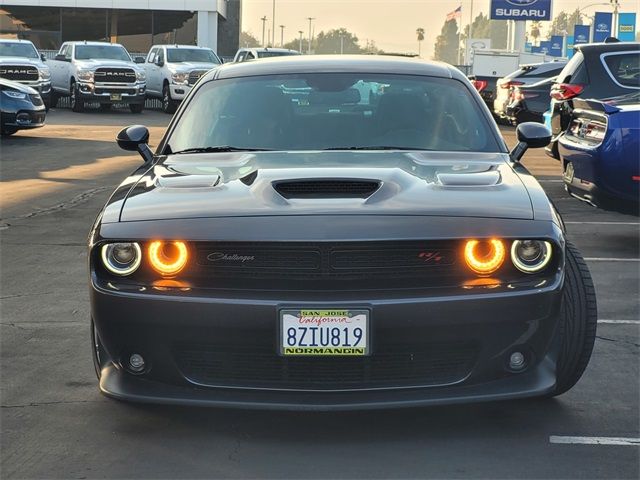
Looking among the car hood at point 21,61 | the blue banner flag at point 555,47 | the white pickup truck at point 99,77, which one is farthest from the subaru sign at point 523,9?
the blue banner flag at point 555,47

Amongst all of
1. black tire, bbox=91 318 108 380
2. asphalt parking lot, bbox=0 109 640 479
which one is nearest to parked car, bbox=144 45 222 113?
asphalt parking lot, bbox=0 109 640 479

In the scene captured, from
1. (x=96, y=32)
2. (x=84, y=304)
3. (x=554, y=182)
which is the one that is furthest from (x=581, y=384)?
(x=96, y=32)

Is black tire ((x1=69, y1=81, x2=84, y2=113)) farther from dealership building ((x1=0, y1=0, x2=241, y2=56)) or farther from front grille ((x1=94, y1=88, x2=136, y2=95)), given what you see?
dealership building ((x1=0, y1=0, x2=241, y2=56))

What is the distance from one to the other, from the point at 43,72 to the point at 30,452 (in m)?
25.2

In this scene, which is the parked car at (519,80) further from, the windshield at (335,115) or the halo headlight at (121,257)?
the halo headlight at (121,257)

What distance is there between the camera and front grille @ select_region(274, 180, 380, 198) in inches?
173

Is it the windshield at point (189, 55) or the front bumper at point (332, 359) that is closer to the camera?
the front bumper at point (332, 359)

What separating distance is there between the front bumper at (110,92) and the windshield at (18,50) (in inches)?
63.8

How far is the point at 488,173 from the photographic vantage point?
483cm

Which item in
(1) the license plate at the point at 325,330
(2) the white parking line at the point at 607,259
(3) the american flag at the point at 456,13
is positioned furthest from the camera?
(3) the american flag at the point at 456,13

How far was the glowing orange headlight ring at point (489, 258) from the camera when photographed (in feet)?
13.7

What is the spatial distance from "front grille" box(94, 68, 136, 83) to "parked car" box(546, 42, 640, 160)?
64.5 ft

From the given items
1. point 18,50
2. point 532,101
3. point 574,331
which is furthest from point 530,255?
point 18,50

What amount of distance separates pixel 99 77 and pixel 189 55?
3.46 meters
